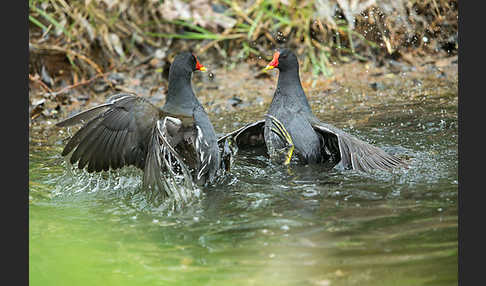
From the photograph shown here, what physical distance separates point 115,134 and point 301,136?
4.99ft

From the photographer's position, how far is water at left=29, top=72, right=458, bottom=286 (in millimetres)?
2854

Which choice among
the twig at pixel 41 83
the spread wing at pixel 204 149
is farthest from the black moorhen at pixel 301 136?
the twig at pixel 41 83

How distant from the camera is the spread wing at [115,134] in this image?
4082 millimetres

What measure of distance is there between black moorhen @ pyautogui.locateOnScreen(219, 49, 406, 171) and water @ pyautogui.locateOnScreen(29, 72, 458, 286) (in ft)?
0.42

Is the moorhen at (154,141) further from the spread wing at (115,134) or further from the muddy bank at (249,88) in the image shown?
the muddy bank at (249,88)

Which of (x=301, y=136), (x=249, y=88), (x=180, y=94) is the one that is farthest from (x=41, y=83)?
(x=301, y=136)

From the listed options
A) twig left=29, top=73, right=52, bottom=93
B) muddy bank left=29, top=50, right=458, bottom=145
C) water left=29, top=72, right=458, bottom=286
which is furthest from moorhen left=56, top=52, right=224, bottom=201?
twig left=29, top=73, right=52, bottom=93

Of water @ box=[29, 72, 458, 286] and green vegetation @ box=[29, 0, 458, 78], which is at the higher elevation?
green vegetation @ box=[29, 0, 458, 78]

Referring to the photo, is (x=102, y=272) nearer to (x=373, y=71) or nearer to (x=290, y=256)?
(x=290, y=256)

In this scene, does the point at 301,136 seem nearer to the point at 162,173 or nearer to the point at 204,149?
the point at 204,149

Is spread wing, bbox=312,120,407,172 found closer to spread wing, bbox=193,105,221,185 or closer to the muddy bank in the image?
spread wing, bbox=193,105,221,185

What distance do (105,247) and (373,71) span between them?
4.97m

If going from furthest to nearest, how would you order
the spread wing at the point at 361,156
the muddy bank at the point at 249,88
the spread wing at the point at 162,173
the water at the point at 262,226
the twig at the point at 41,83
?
1. the twig at the point at 41,83
2. the muddy bank at the point at 249,88
3. the spread wing at the point at 361,156
4. the spread wing at the point at 162,173
5. the water at the point at 262,226

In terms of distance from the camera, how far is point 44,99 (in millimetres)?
6613
